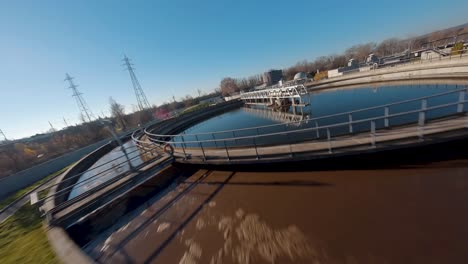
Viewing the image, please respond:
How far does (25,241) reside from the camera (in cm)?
623

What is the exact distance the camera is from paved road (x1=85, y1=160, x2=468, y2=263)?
3.53m

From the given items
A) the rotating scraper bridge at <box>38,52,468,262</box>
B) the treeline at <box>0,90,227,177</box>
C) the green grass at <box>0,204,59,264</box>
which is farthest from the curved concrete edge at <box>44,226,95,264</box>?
the treeline at <box>0,90,227,177</box>

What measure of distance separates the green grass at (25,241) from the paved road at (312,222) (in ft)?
3.92

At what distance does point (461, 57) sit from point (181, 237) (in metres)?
29.6

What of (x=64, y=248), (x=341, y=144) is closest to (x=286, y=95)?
(x=341, y=144)

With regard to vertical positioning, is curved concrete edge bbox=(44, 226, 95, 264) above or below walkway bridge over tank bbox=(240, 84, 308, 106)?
above

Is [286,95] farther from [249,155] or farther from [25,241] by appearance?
[25,241]

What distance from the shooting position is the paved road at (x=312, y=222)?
353cm

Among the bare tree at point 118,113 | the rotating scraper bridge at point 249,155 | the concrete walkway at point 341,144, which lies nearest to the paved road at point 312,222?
the rotating scraper bridge at point 249,155

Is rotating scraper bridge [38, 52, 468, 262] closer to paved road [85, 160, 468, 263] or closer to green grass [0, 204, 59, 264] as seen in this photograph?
green grass [0, 204, 59, 264]

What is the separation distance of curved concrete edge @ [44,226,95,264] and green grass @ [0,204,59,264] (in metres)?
0.12

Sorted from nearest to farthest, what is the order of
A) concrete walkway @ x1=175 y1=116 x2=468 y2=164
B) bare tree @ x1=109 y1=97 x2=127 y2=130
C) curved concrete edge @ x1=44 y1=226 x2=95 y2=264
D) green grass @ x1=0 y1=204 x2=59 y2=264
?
curved concrete edge @ x1=44 y1=226 x2=95 y2=264 < green grass @ x1=0 y1=204 x2=59 y2=264 < concrete walkway @ x1=175 y1=116 x2=468 y2=164 < bare tree @ x1=109 y1=97 x2=127 y2=130

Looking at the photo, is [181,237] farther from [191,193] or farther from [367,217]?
[367,217]

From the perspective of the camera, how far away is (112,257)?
5.37 m
